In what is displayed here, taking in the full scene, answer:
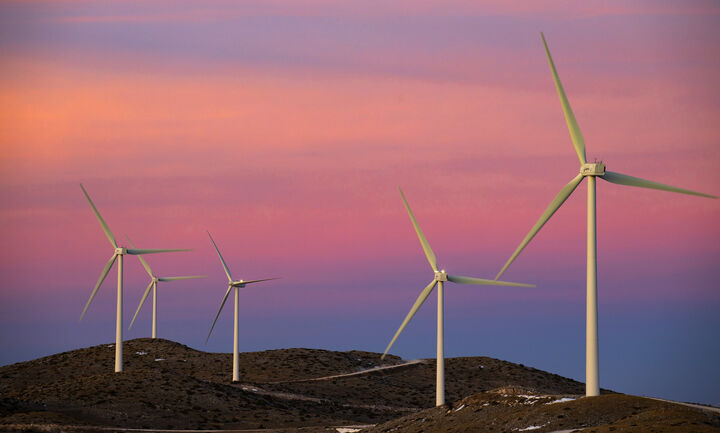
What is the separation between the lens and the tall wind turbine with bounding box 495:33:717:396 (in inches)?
2950

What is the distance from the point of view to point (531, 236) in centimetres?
7706

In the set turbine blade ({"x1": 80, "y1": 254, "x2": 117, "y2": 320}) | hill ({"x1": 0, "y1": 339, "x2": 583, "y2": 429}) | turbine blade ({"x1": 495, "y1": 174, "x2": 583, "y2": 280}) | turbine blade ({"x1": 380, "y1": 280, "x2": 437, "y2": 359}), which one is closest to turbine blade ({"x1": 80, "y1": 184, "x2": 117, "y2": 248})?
turbine blade ({"x1": 80, "y1": 254, "x2": 117, "y2": 320})

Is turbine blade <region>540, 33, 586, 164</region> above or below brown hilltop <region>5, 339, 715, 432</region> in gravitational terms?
above

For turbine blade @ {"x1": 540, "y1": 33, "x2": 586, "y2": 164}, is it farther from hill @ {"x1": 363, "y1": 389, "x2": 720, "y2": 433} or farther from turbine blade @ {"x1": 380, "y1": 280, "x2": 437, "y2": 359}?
turbine blade @ {"x1": 380, "y1": 280, "x2": 437, "y2": 359}

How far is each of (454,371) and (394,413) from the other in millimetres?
45601

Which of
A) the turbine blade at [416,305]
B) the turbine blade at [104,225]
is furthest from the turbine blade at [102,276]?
the turbine blade at [416,305]

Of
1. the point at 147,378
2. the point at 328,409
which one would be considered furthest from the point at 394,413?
the point at 147,378

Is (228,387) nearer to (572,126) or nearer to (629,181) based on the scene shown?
(572,126)

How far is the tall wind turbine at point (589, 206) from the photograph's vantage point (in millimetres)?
74938

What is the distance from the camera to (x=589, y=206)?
75.8 m

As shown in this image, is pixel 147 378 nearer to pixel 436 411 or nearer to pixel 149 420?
pixel 149 420

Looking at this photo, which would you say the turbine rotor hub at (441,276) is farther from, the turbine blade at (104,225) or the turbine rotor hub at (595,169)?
the turbine blade at (104,225)

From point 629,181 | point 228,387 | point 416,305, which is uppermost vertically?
A: point 629,181

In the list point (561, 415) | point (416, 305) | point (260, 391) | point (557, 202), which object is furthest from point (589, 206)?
point (260, 391)
